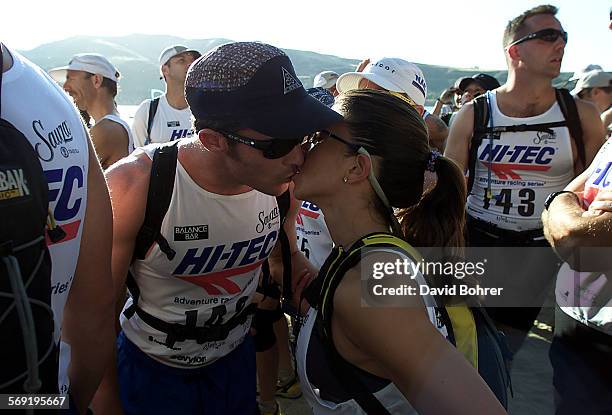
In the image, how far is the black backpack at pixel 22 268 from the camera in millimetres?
849

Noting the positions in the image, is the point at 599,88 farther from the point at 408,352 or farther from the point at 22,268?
the point at 22,268

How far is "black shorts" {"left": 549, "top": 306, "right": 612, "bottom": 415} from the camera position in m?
2.00

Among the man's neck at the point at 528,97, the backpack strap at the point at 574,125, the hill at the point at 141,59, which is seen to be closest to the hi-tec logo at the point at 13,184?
the man's neck at the point at 528,97

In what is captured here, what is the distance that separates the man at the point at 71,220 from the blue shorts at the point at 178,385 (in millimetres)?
559

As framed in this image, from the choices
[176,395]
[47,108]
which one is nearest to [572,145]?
[176,395]

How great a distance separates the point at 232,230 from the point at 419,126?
82 cm

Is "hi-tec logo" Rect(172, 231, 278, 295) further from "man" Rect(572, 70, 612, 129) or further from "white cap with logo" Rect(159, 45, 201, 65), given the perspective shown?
"man" Rect(572, 70, 612, 129)

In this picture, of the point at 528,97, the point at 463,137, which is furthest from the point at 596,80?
the point at 463,137

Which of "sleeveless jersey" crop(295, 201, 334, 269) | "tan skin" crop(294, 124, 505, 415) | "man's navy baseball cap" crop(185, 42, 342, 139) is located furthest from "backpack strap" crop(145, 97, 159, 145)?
"tan skin" crop(294, 124, 505, 415)

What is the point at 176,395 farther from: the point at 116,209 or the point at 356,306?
the point at 356,306

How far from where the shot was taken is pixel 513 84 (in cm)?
363

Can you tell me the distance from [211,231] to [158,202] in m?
0.23

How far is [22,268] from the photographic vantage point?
883 millimetres

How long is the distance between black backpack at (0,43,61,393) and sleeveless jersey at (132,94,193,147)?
438 centimetres
